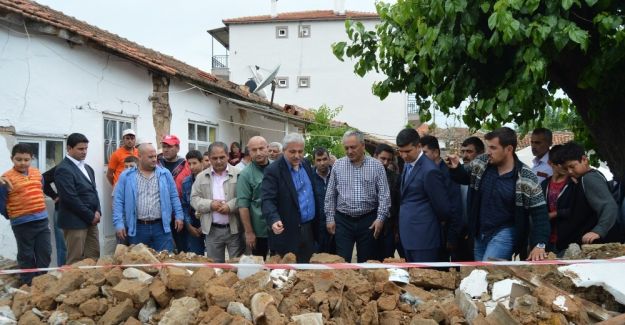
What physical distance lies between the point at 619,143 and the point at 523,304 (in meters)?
3.19

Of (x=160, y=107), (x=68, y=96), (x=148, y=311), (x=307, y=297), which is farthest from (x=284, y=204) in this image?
(x=160, y=107)

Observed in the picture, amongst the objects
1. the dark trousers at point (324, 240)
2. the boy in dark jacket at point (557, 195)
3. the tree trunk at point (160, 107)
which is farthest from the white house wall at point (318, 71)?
the boy in dark jacket at point (557, 195)

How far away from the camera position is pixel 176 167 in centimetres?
687

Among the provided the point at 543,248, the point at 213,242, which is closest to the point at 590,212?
the point at 543,248

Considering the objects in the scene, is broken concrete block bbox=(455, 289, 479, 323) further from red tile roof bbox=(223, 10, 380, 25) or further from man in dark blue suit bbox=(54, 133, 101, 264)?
red tile roof bbox=(223, 10, 380, 25)

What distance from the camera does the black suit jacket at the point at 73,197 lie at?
229 inches

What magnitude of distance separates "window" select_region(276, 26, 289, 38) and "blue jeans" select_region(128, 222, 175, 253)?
30.1 meters

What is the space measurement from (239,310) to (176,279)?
62cm

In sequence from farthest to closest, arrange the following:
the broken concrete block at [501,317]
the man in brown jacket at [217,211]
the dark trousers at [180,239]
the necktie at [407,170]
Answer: the dark trousers at [180,239] → the man in brown jacket at [217,211] → the necktie at [407,170] → the broken concrete block at [501,317]

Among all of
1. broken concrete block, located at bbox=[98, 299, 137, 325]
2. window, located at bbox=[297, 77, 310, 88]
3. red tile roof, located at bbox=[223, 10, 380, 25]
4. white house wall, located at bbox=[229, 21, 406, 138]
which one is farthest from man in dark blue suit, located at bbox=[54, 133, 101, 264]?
red tile roof, located at bbox=[223, 10, 380, 25]

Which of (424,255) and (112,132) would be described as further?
(112,132)

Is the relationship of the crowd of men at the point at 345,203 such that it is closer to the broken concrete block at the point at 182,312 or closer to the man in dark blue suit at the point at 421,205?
the man in dark blue suit at the point at 421,205

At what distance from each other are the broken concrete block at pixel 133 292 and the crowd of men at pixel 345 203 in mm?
1567

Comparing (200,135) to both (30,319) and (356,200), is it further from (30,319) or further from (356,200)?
(30,319)
